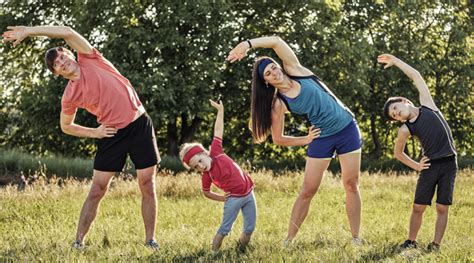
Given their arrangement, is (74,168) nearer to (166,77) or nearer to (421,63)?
(166,77)

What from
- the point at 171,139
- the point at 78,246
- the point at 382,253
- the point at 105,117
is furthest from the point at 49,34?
the point at 171,139

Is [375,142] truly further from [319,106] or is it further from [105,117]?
[105,117]

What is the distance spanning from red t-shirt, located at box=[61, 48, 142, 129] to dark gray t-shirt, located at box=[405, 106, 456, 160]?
2631 mm

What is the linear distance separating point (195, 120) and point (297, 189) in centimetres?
1186

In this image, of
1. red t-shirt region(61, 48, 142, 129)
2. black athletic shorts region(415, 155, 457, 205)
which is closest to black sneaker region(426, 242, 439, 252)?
black athletic shorts region(415, 155, 457, 205)

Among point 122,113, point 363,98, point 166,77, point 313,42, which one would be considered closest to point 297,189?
point 122,113

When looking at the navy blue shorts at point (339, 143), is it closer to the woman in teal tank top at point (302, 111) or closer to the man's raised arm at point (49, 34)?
the woman in teal tank top at point (302, 111)

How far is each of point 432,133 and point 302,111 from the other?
1230 millimetres

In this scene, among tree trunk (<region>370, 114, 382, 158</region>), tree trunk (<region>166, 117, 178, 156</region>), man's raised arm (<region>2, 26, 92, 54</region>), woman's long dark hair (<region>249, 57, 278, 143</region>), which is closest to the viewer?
man's raised arm (<region>2, 26, 92, 54</region>)

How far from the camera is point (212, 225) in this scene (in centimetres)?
872

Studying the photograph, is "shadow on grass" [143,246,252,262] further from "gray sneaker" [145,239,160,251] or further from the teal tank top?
the teal tank top

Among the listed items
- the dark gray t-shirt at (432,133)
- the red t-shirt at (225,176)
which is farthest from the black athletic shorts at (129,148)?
the dark gray t-shirt at (432,133)

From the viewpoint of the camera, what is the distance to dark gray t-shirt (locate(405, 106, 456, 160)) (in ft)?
20.7

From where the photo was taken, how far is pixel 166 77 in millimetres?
20188
